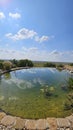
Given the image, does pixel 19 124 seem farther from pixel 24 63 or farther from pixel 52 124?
pixel 24 63

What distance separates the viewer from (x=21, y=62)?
3081 centimetres

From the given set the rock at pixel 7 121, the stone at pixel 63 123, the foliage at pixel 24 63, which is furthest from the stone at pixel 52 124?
the foliage at pixel 24 63

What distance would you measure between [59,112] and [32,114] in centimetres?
154

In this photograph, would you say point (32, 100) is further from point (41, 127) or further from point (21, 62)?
point (21, 62)

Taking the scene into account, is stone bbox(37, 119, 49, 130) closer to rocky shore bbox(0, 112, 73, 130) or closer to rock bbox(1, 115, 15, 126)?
rocky shore bbox(0, 112, 73, 130)

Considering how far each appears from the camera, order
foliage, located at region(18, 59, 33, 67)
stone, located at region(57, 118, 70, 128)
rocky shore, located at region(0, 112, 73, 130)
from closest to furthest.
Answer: rocky shore, located at region(0, 112, 73, 130) < stone, located at region(57, 118, 70, 128) < foliage, located at region(18, 59, 33, 67)

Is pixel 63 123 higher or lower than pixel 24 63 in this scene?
lower

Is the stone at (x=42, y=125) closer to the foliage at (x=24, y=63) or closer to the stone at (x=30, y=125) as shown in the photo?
the stone at (x=30, y=125)

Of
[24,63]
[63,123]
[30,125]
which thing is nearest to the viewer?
[30,125]

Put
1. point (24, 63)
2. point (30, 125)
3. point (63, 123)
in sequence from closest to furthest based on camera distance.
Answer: point (30, 125) < point (63, 123) < point (24, 63)

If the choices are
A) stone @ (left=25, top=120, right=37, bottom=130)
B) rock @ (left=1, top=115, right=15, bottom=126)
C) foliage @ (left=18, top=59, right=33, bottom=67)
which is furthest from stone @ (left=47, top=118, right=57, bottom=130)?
foliage @ (left=18, top=59, right=33, bottom=67)

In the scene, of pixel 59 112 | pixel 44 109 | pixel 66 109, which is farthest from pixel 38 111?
pixel 66 109

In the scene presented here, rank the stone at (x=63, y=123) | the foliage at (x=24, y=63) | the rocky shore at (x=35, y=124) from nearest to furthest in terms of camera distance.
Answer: the rocky shore at (x=35, y=124) < the stone at (x=63, y=123) < the foliage at (x=24, y=63)

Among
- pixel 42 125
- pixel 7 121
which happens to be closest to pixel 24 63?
pixel 7 121
